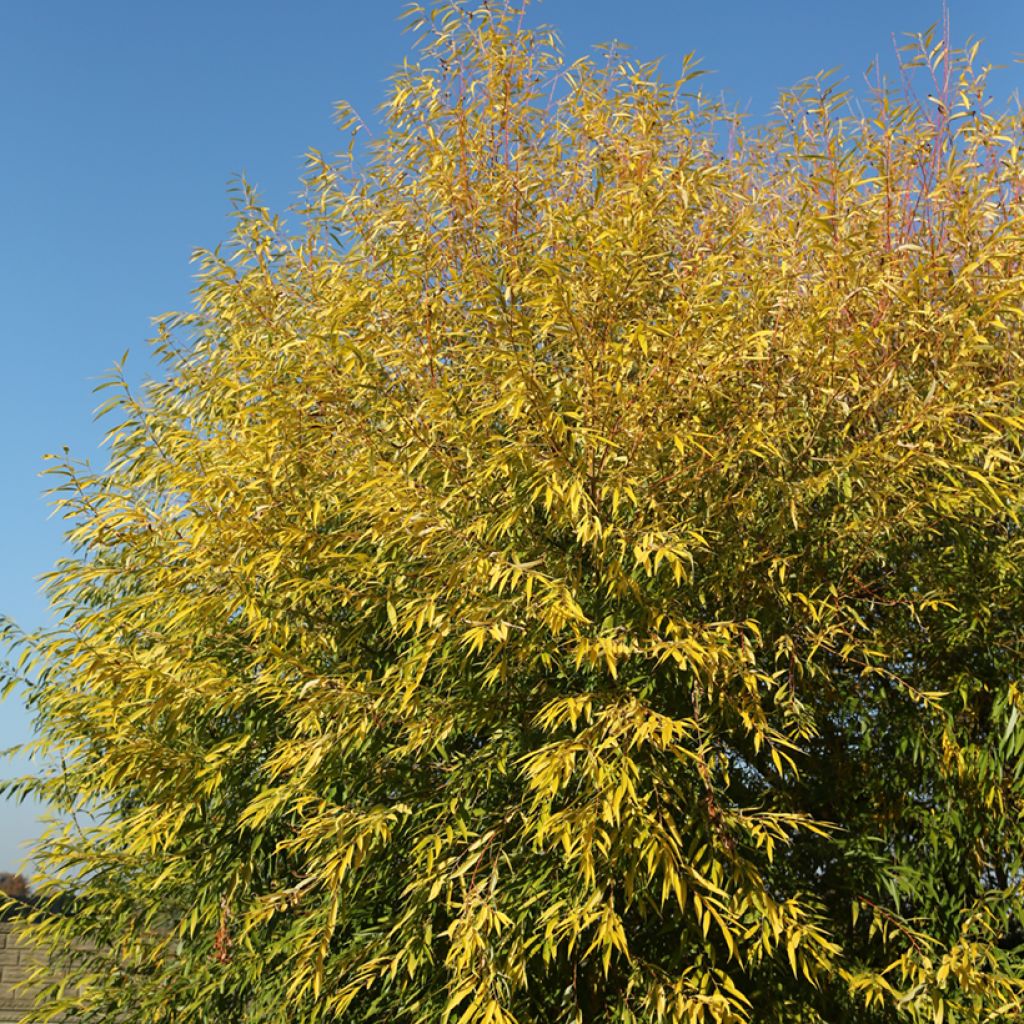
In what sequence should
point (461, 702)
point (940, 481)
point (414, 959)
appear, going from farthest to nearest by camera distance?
point (940, 481), point (461, 702), point (414, 959)

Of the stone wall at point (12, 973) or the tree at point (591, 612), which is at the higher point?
the tree at point (591, 612)

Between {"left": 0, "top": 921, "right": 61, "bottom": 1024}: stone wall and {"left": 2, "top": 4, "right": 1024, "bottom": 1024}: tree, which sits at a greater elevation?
{"left": 2, "top": 4, "right": 1024, "bottom": 1024}: tree

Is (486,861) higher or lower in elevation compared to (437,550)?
lower

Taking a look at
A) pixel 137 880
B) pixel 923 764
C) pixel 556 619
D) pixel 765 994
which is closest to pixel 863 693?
pixel 923 764

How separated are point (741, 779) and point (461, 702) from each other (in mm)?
1161

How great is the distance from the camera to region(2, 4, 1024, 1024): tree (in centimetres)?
386

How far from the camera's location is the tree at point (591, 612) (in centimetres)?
386

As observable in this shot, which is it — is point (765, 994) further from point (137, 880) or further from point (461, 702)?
point (137, 880)

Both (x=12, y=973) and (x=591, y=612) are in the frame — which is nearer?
(x=591, y=612)

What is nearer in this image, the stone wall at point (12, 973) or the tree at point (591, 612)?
the tree at point (591, 612)

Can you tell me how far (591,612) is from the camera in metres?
4.19

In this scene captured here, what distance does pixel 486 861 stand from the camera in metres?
4.07

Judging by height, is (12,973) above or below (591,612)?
below

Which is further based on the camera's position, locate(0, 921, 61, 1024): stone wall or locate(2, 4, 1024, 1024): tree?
locate(0, 921, 61, 1024): stone wall
